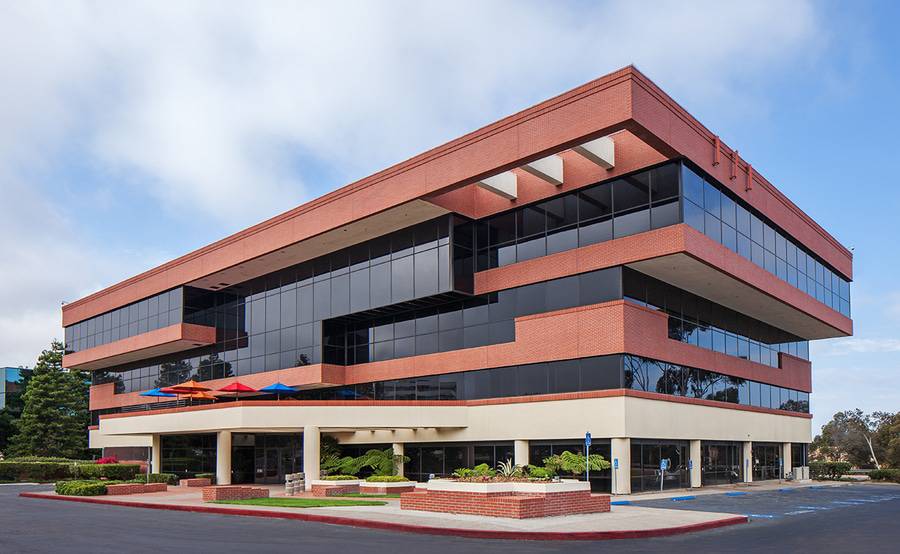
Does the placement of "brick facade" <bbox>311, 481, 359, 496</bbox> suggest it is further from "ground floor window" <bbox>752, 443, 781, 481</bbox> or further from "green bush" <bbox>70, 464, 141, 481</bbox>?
"ground floor window" <bbox>752, 443, 781, 481</bbox>

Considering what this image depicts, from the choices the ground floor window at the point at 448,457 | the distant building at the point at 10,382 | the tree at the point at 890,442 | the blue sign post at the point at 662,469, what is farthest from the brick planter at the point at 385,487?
the distant building at the point at 10,382

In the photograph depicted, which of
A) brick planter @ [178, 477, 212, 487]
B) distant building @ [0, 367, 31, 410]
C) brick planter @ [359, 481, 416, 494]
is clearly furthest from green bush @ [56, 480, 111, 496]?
distant building @ [0, 367, 31, 410]

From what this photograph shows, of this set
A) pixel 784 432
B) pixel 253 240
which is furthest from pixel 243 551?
pixel 784 432

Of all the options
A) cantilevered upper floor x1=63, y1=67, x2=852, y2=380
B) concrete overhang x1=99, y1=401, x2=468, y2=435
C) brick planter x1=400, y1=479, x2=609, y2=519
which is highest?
cantilevered upper floor x1=63, y1=67, x2=852, y2=380

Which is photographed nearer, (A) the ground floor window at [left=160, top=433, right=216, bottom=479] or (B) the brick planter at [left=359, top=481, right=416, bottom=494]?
(B) the brick planter at [left=359, top=481, right=416, bottom=494]

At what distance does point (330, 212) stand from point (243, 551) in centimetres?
2956

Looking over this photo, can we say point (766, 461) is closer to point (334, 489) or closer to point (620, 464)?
point (620, 464)

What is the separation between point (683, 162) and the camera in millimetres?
35812

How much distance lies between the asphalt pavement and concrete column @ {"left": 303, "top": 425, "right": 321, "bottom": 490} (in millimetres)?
11154

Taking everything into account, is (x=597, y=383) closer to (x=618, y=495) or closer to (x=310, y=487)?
(x=618, y=495)

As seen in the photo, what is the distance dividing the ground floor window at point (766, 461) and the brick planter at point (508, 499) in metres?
28.3

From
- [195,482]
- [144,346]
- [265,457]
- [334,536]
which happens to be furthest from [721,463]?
[144,346]

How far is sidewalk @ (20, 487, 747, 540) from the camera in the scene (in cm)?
1978

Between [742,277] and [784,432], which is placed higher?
[742,277]
